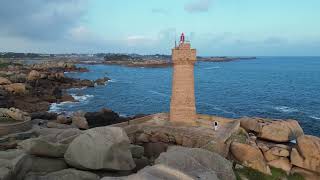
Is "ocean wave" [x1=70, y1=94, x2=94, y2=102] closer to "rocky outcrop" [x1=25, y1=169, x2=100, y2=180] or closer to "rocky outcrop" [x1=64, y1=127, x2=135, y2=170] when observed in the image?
"rocky outcrop" [x1=64, y1=127, x2=135, y2=170]

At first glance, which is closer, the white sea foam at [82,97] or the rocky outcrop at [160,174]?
the rocky outcrop at [160,174]

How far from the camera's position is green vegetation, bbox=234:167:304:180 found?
65.0ft

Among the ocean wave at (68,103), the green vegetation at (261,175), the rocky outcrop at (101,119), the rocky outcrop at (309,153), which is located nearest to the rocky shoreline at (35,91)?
the ocean wave at (68,103)

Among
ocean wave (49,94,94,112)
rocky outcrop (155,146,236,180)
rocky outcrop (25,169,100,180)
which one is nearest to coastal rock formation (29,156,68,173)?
rocky outcrop (25,169,100,180)

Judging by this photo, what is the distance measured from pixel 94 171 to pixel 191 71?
1100 cm

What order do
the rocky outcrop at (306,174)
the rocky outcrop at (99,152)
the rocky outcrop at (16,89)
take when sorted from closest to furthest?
the rocky outcrop at (99,152) → the rocky outcrop at (306,174) → the rocky outcrop at (16,89)

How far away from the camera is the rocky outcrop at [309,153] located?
68.3 feet

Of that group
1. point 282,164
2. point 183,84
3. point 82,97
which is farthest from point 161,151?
point 82,97

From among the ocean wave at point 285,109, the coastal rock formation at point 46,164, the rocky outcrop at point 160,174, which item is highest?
the rocky outcrop at point 160,174

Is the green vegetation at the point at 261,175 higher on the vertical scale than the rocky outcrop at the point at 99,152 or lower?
lower

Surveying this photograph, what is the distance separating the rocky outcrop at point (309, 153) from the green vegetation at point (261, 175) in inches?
29.3

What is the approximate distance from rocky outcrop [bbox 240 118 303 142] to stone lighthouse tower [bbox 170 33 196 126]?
3.49 metres

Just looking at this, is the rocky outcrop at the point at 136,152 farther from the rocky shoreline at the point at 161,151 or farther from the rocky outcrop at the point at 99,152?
the rocky outcrop at the point at 99,152

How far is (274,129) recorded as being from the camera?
24078 mm
